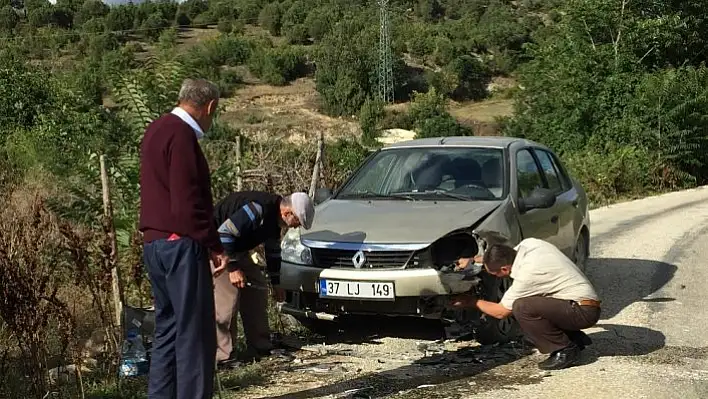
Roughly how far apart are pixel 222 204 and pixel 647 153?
64.3 feet

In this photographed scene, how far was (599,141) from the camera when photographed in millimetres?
24250

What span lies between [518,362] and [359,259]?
1415mm

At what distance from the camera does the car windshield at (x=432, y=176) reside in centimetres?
723

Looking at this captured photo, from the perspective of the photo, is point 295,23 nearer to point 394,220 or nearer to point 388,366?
point 394,220

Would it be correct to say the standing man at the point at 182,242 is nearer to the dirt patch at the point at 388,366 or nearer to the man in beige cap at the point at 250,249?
the man in beige cap at the point at 250,249

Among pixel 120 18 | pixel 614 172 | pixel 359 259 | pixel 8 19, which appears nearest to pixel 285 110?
pixel 120 18

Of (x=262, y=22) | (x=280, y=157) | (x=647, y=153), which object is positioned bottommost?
(x=647, y=153)

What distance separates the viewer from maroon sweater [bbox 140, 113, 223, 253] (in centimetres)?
405

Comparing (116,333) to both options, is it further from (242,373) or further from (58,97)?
(58,97)

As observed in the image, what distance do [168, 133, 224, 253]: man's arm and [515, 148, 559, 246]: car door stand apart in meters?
3.49

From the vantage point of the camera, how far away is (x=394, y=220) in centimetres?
656

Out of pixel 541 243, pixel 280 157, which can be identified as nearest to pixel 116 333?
pixel 541 243

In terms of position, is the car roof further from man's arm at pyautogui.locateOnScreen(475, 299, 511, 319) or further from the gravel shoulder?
man's arm at pyautogui.locateOnScreen(475, 299, 511, 319)

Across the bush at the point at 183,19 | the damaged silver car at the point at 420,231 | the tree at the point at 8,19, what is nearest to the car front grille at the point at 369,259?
the damaged silver car at the point at 420,231
